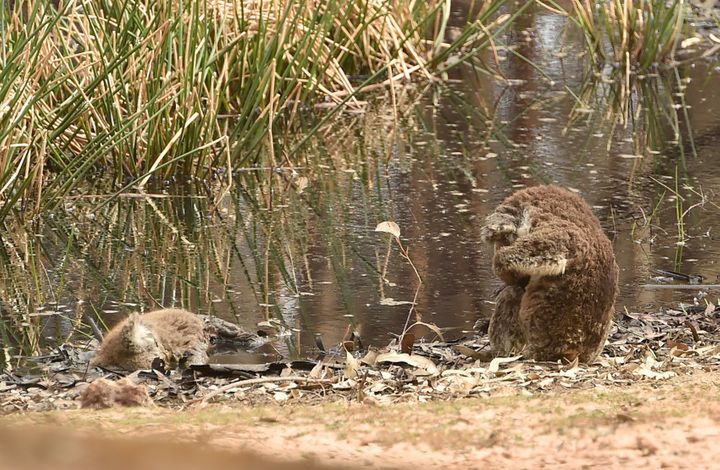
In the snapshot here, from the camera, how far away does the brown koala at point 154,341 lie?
4879 mm

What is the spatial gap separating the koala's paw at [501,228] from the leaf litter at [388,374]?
0.47m

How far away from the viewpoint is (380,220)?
763 cm

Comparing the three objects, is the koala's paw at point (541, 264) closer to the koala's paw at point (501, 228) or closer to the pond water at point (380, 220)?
the koala's paw at point (501, 228)

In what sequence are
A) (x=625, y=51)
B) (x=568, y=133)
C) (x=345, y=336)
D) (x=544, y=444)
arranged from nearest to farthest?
(x=544, y=444) < (x=345, y=336) < (x=568, y=133) < (x=625, y=51)

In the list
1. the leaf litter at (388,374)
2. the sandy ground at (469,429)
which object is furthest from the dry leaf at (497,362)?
the sandy ground at (469,429)

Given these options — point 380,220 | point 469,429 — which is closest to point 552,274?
point 469,429

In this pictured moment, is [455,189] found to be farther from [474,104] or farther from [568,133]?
[474,104]

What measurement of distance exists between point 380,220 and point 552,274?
3394mm

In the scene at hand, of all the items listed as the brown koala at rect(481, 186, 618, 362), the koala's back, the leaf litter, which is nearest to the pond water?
the koala's back

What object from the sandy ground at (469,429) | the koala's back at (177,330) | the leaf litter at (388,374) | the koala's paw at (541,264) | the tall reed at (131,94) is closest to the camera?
the sandy ground at (469,429)

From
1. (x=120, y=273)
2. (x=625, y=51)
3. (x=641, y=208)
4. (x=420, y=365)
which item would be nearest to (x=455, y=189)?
(x=641, y=208)

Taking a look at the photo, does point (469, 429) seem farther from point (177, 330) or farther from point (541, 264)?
point (177, 330)

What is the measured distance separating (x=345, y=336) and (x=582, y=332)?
136cm

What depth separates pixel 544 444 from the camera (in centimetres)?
284
